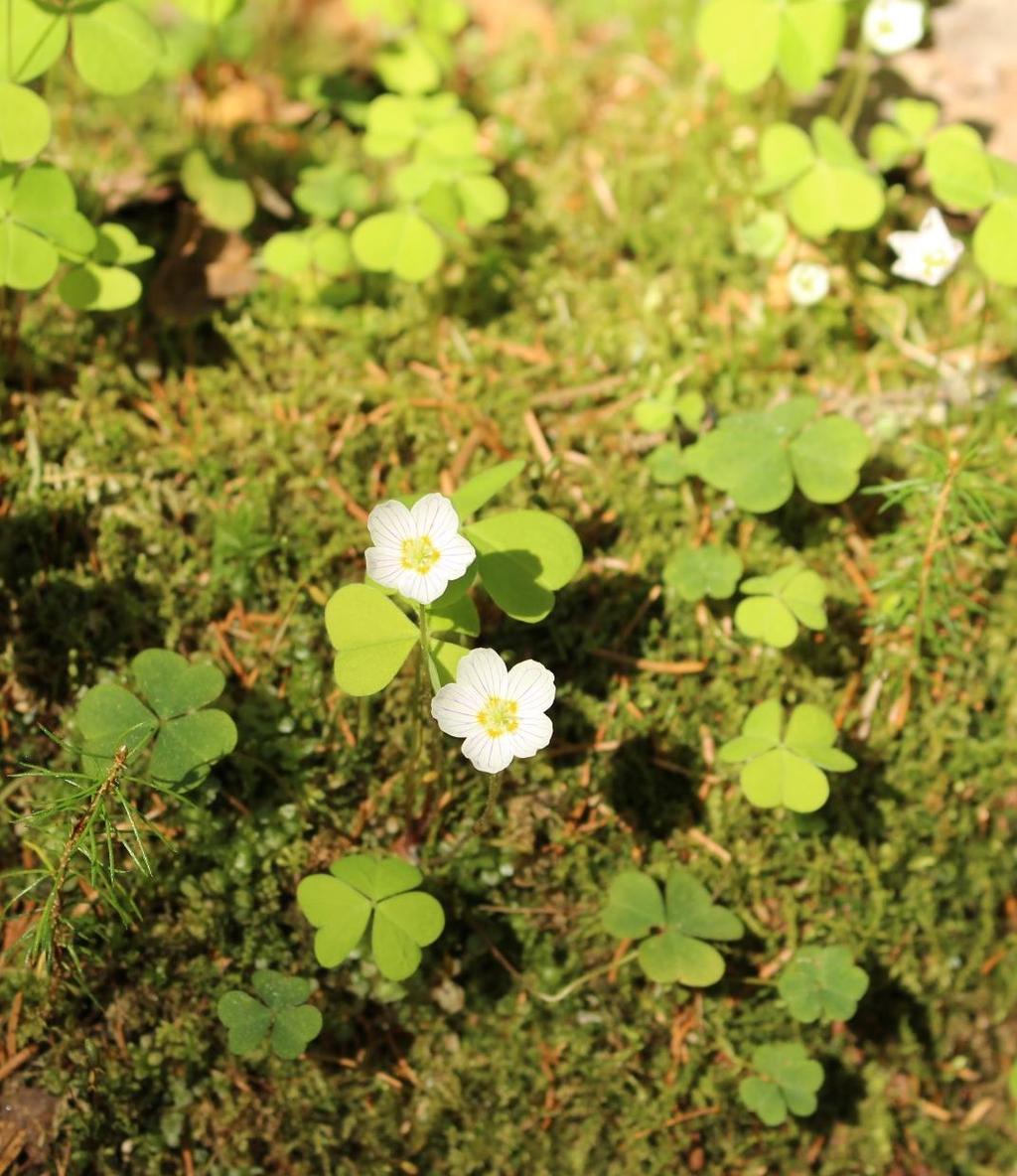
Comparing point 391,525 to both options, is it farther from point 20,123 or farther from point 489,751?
point 20,123

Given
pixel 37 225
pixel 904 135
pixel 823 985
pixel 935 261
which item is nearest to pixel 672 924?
pixel 823 985

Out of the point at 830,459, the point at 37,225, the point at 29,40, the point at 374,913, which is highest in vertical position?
the point at 29,40

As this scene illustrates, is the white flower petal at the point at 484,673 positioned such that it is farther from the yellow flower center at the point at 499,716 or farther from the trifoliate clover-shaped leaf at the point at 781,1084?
the trifoliate clover-shaped leaf at the point at 781,1084

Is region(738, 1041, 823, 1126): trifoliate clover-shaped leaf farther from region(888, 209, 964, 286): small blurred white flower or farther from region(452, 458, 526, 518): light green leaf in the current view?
region(888, 209, 964, 286): small blurred white flower

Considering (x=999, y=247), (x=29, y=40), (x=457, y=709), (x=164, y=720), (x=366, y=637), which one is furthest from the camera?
(x=999, y=247)

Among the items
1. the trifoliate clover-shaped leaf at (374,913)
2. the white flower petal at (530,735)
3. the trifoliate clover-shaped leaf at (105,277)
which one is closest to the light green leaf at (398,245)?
the trifoliate clover-shaped leaf at (105,277)

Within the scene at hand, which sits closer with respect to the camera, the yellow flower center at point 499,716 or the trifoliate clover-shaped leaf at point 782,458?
the yellow flower center at point 499,716

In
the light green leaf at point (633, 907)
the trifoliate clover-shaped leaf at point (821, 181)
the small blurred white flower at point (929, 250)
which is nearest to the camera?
the light green leaf at point (633, 907)

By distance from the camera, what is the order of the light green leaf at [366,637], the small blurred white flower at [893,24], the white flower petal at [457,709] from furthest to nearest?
the small blurred white flower at [893,24]
the light green leaf at [366,637]
the white flower petal at [457,709]
